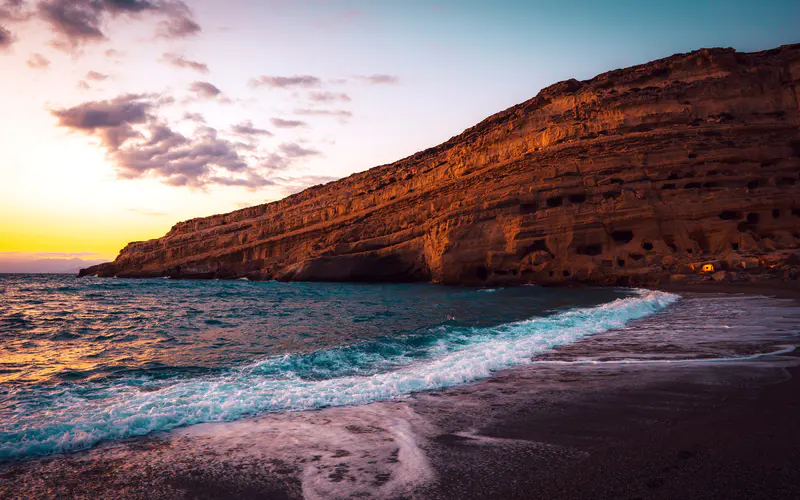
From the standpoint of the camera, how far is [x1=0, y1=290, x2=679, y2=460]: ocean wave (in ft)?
15.1

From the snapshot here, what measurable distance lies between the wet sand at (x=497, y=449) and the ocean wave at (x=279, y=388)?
36cm

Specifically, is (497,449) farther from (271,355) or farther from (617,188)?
(617,188)

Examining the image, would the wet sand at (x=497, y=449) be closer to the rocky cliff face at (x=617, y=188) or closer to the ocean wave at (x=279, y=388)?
the ocean wave at (x=279, y=388)

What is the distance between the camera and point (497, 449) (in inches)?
151

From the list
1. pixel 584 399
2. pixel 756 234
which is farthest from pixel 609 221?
pixel 584 399

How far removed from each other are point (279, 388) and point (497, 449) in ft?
11.5

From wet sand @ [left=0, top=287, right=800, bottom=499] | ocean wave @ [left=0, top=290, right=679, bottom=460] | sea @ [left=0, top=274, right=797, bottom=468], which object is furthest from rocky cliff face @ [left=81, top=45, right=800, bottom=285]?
wet sand @ [left=0, top=287, right=800, bottom=499]

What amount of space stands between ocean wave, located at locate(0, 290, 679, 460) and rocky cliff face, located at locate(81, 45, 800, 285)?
17.7m

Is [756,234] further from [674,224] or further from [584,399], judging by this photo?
[584,399]

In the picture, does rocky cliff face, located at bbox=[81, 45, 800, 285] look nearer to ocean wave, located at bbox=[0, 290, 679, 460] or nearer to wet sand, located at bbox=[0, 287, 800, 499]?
ocean wave, located at bbox=[0, 290, 679, 460]

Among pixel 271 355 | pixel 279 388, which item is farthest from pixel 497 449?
pixel 271 355

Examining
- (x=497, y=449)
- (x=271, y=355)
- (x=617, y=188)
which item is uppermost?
(x=617, y=188)

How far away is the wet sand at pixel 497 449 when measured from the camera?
314 cm

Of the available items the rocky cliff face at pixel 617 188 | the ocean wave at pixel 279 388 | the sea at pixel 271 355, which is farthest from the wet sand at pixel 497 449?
the rocky cliff face at pixel 617 188
